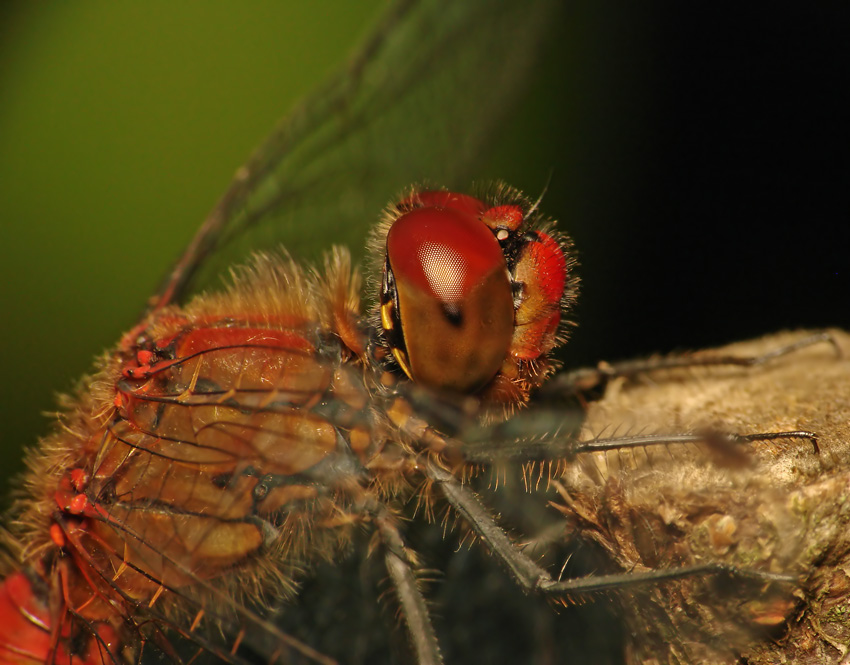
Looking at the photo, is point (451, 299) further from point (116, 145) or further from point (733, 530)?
point (116, 145)

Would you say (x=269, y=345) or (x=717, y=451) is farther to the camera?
(x=269, y=345)

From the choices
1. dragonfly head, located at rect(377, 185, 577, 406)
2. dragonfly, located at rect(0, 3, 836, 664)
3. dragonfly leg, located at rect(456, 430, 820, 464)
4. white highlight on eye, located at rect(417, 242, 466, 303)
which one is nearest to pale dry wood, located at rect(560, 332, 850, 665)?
dragonfly leg, located at rect(456, 430, 820, 464)

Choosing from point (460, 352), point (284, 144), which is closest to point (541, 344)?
point (460, 352)

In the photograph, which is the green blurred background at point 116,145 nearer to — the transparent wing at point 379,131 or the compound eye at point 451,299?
the transparent wing at point 379,131

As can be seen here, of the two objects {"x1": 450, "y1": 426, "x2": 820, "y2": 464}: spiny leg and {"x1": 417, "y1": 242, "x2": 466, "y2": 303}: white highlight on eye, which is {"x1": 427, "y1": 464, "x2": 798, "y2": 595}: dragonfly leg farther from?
{"x1": 417, "y1": 242, "x2": 466, "y2": 303}: white highlight on eye

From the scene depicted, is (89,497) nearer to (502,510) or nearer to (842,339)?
(502,510)

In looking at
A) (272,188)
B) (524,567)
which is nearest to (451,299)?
(524,567)
